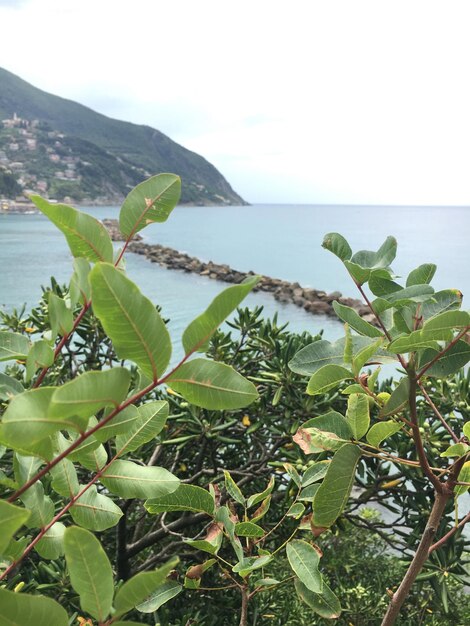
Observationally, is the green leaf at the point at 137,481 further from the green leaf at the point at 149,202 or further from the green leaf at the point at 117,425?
the green leaf at the point at 149,202

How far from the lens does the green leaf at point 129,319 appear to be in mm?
350

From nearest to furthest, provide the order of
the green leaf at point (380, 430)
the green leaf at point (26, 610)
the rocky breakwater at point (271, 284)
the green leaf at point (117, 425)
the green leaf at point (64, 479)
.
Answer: the green leaf at point (26, 610) → the green leaf at point (117, 425) → the green leaf at point (64, 479) → the green leaf at point (380, 430) → the rocky breakwater at point (271, 284)

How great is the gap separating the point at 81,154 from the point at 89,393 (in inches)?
2968

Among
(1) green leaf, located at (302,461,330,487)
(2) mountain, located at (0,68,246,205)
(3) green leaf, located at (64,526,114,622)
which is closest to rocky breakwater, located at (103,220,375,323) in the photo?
(1) green leaf, located at (302,461,330,487)

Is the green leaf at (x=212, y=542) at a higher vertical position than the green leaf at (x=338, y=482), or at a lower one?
lower

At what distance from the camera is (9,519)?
1.10 ft

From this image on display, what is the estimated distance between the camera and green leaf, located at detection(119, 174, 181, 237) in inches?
23.0

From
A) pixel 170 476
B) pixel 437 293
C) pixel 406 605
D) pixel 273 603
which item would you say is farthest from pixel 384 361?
pixel 406 605

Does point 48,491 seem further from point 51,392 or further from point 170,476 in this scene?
point 51,392

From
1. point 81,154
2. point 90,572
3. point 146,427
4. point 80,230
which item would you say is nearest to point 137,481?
point 146,427

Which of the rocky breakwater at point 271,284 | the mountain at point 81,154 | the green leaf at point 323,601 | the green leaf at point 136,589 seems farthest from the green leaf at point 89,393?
the mountain at point 81,154

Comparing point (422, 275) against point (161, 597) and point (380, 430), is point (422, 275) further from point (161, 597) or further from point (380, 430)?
point (161, 597)

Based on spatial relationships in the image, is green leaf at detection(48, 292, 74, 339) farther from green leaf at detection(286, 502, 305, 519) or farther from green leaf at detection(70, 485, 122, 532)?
green leaf at detection(286, 502, 305, 519)

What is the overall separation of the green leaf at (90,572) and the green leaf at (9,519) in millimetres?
39
